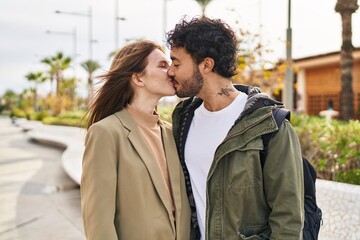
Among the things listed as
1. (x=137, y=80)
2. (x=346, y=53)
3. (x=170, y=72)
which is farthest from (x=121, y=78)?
(x=346, y=53)

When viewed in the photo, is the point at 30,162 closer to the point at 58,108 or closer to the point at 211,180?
the point at 211,180

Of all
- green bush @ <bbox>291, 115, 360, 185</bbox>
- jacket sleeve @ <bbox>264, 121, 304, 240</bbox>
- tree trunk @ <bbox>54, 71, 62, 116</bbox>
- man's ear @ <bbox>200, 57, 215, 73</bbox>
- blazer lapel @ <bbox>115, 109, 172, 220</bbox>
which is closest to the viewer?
jacket sleeve @ <bbox>264, 121, 304, 240</bbox>

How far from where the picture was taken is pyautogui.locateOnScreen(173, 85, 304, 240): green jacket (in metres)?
2.04

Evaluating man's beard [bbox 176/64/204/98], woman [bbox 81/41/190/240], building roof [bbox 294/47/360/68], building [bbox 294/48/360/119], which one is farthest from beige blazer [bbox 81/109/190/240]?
building [bbox 294/48/360/119]

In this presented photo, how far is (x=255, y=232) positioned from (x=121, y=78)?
113 cm

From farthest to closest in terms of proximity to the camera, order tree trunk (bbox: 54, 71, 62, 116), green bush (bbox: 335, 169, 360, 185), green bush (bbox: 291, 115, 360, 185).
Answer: tree trunk (bbox: 54, 71, 62, 116), green bush (bbox: 291, 115, 360, 185), green bush (bbox: 335, 169, 360, 185)

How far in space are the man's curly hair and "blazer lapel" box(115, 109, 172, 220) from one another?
50cm

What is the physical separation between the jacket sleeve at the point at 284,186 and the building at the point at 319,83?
71.1 feet

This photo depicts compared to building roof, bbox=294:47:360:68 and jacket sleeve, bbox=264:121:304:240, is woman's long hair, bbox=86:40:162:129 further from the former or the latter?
building roof, bbox=294:47:360:68

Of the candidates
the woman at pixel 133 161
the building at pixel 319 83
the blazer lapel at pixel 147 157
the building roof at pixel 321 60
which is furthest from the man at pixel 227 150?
the building at pixel 319 83

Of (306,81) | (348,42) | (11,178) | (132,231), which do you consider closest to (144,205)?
(132,231)

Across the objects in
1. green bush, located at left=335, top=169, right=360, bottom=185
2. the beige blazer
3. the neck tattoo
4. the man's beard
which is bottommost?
green bush, located at left=335, top=169, right=360, bottom=185

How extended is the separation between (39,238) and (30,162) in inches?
327

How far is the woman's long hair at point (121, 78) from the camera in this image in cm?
252
